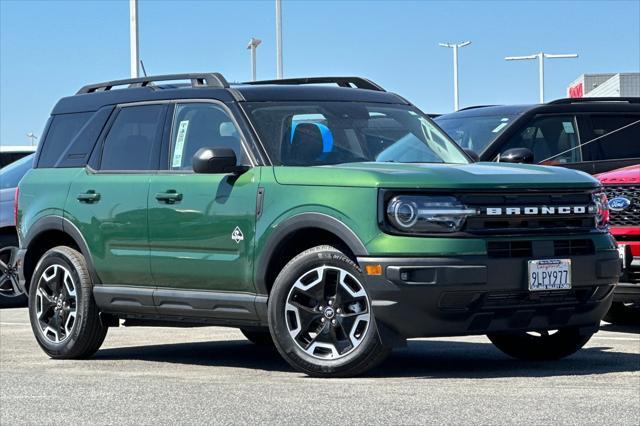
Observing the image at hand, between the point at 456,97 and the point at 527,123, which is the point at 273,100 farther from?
the point at 456,97

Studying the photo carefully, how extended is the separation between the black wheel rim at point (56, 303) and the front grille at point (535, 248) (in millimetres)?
3259

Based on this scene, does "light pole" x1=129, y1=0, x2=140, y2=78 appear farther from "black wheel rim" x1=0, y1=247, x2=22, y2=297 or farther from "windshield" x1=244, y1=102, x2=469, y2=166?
"windshield" x1=244, y1=102, x2=469, y2=166

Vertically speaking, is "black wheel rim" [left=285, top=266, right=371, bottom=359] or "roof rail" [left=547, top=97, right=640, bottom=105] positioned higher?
"roof rail" [left=547, top=97, right=640, bottom=105]

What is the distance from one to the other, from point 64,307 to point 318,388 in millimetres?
2891

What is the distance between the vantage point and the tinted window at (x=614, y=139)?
42.7 feet

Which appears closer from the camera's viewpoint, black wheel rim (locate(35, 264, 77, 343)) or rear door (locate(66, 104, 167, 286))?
rear door (locate(66, 104, 167, 286))

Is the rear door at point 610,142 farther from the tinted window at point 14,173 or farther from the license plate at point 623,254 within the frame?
the tinted window at point 14,173

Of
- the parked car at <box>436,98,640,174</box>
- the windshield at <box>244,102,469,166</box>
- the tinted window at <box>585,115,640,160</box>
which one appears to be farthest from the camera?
the tinted window at <box>585,115,640,160</box>

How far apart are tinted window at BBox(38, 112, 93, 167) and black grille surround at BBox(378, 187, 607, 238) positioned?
323 cm

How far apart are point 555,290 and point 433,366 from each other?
3.49ft

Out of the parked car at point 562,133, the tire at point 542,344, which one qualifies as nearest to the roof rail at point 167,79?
the tire at point 542,344

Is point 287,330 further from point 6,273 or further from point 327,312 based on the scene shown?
point 6,273

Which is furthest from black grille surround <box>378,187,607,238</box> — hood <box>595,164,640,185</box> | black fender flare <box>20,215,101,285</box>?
black fender flare <box>20,215,101,285</box>

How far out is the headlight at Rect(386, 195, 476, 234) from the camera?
26.8 feet
